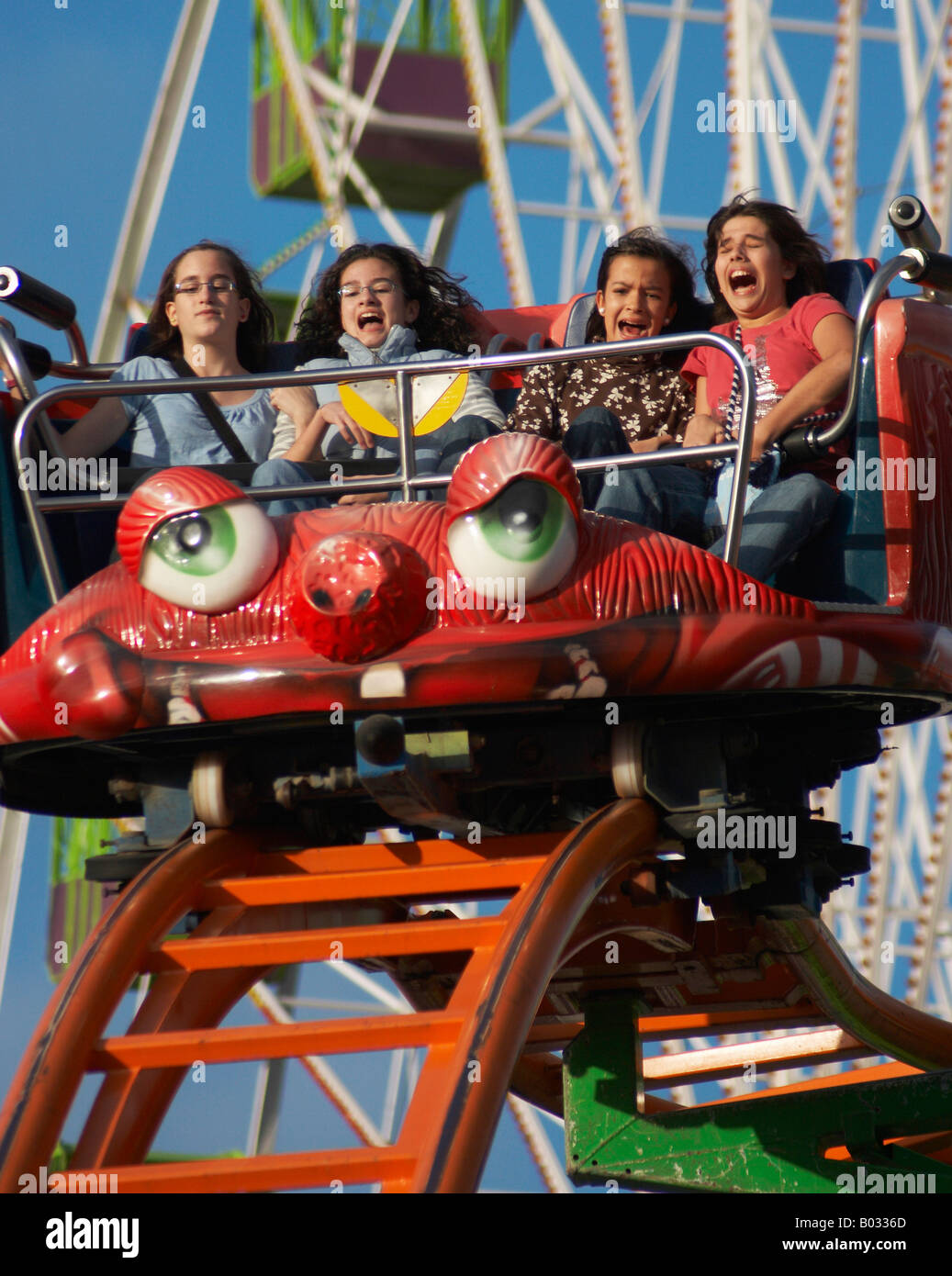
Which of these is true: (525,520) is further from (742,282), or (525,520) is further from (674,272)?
(674,272)

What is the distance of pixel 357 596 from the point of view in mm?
3799

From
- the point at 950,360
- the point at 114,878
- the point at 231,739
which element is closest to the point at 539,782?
the point at 231,739

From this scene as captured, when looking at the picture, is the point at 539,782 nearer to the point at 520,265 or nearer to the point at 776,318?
the point at 776,318

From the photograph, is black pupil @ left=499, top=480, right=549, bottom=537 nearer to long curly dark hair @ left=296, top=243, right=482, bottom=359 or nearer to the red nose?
the red nose

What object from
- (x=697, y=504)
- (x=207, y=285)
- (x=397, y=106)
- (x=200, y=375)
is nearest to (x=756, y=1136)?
(x=697, y=504)

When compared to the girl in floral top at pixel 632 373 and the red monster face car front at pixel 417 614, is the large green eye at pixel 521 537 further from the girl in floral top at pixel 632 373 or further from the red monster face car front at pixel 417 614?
the girl in floral top at pixel 632 373

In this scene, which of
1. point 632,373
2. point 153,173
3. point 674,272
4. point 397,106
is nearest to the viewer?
point 632,373

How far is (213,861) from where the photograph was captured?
414cm

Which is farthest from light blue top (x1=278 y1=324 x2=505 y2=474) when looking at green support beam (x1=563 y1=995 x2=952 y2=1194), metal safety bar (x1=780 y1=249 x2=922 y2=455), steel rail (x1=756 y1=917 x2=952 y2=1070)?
green support beam (x1=563 y1=995 x2=952 y2=1194)

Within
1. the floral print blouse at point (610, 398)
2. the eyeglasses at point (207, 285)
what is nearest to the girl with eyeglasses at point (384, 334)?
the floral print blouse at point (610, 398)

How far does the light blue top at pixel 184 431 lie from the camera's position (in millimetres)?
4879

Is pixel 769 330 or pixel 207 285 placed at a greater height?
pixel 207 285

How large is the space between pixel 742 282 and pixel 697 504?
0.73 meters

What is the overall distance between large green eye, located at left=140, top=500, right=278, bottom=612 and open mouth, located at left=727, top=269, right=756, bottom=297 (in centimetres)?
153
